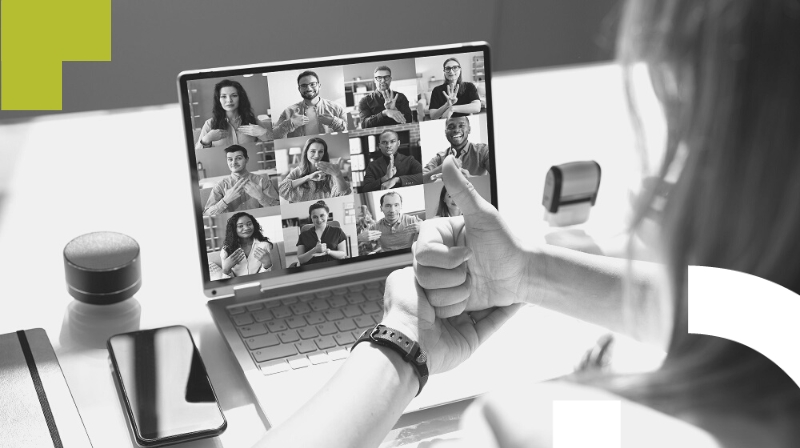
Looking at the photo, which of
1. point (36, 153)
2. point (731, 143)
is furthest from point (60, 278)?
point (731, 143)

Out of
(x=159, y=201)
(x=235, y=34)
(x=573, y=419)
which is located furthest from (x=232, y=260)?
(x=235, y=34)

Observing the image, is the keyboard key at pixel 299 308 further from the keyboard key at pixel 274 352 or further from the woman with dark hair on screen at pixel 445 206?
the woman with dark hair on screen at pixel 445 206

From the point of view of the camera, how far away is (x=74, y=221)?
4.74 ft

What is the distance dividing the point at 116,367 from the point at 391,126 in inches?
20.3

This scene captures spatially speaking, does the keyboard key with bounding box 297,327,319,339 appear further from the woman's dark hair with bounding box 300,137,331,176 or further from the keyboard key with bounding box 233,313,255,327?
the woman's dark hair with bounding box 300,137,331,176

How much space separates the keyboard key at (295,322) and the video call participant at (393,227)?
0.49ft

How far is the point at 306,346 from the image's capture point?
3.67ft

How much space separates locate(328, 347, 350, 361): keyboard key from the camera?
3.60 ft

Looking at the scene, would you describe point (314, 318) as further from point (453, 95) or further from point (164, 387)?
point (453, 95)

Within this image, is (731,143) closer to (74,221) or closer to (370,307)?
(370,307)

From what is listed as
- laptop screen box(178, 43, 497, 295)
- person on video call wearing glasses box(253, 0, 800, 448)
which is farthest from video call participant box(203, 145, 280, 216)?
person on video call wearing glasses box(253, 0, 800, 448)

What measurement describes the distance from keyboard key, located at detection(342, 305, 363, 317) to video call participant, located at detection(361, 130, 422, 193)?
176 mm

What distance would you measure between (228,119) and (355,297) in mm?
331

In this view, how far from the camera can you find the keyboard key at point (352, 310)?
1193mm
